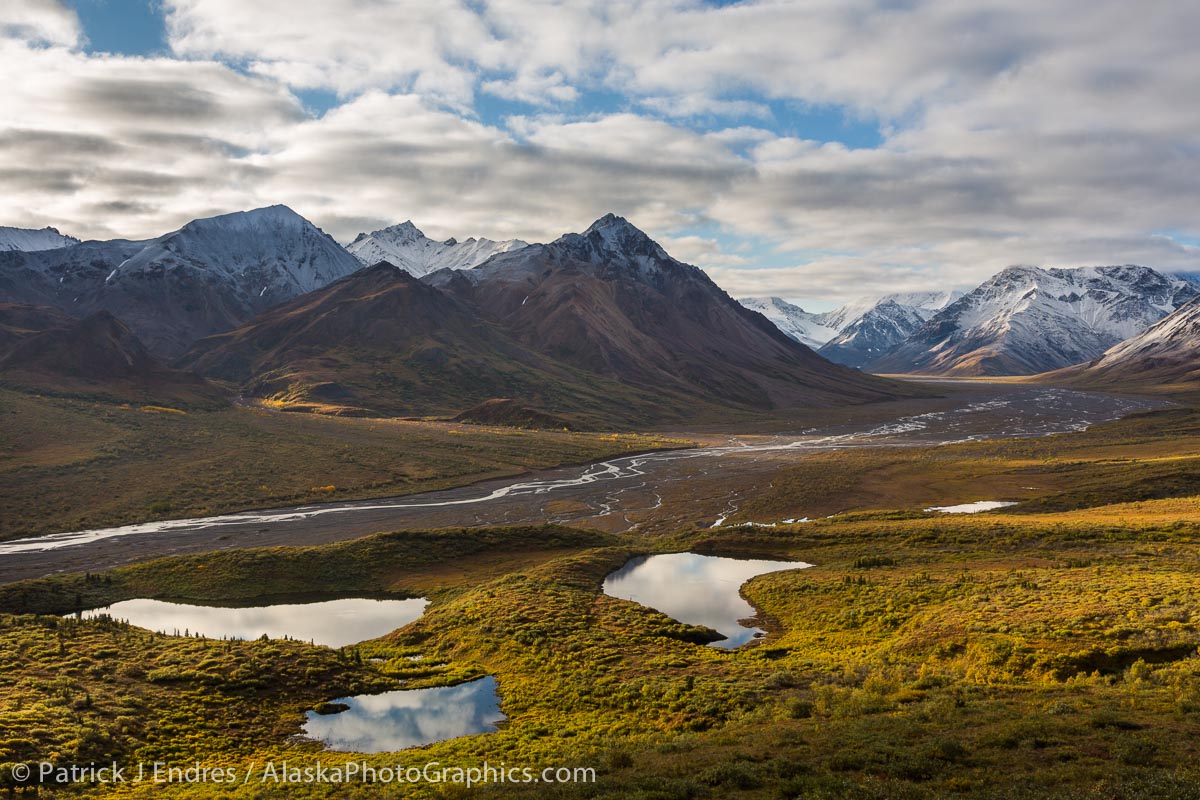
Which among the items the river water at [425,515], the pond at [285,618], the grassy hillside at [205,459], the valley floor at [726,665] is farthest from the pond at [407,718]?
the grassy hillside at [205,459]

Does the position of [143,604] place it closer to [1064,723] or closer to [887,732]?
[887,732]

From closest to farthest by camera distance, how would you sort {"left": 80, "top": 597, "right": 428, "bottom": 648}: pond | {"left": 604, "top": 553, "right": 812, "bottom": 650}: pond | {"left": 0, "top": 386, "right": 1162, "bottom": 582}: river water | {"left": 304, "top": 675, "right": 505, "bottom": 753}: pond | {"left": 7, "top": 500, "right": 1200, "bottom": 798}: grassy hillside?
{"left": 7, "top": 500, "right": 1200, "bottom": 798}: grassy hillside < {"left": 304, "top": 675, "right": 505, "bottom": 753}: pond < {"left": 604, "top": 553, "right": 812, "bottom": 650}: pond < {"left": 80, "top": 597, "right": 428, "bottom": 648}: pond < {"left": 0, "top": 386, "right": 1162, "bottom": 582}: river water

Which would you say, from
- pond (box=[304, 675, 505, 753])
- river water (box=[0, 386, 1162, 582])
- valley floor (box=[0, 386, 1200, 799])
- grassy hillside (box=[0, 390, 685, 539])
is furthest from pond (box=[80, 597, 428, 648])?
grassy hillside (box=[0, 390, 685, 539])

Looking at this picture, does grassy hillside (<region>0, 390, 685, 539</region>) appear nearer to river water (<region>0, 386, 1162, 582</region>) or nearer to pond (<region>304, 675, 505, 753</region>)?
river water (<region>0, 386, 1162, 582</region>)

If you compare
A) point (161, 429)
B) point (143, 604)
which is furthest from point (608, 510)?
point (161, 429)

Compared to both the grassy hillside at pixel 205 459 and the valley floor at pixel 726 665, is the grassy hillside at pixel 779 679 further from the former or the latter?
the grassy hillside at pixel 205 459

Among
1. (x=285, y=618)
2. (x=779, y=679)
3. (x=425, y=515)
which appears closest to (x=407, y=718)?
(x=779, y=679)
